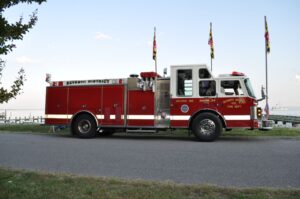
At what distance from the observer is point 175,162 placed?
25.1 feet

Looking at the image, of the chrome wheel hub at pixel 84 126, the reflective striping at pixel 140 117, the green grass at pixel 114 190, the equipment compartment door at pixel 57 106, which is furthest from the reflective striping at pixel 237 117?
the green grass at pixel 114 190

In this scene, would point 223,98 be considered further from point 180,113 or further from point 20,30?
point 20,30

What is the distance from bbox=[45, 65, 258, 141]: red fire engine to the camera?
470 inches

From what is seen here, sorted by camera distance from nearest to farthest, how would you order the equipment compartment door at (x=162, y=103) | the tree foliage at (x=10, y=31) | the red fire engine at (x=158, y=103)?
the tree foliage at (x=10, y=31) < the red fire engine at (x=158, y=103) < the equipment compartment door at (x=162, y=103)

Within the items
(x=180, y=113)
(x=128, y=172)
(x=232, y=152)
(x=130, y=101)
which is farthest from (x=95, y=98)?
(x=128, y=172)

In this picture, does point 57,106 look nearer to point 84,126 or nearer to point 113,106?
point 84,126

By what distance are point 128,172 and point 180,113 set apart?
6167 millimetres

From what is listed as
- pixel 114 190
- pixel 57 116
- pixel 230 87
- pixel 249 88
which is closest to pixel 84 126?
pixel 57 116

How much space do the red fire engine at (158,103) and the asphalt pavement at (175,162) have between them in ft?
6.58

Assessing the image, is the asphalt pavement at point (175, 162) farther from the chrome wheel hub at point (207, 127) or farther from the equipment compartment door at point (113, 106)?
the equipment compartment door at point (113, 106)

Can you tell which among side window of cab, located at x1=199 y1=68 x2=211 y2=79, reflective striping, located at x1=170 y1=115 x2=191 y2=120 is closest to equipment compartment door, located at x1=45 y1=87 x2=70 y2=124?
reflective striping, located at x1=170 y1=115 x2=191 y2=120

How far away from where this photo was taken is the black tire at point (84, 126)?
13688 millimetres

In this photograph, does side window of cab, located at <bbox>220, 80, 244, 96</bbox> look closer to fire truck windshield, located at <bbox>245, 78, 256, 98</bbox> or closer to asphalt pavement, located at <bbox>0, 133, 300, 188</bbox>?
fire truck windshield, located at <bbox>245, 78, 256, 98</bbox>

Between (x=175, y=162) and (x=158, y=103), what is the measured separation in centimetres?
554
